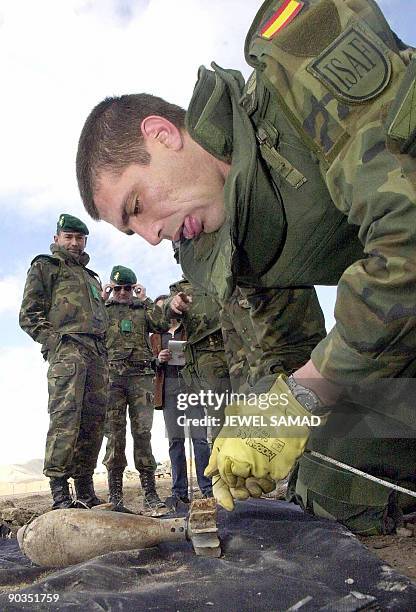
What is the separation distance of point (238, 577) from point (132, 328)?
17.4ft

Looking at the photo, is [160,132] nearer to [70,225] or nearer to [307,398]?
[307,398]

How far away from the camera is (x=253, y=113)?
193 cm

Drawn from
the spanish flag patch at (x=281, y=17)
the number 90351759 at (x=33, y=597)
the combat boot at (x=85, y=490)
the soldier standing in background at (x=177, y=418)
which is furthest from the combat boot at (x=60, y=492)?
the spanish flag patch at (x=281, y=17)

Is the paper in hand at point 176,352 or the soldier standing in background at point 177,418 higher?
the paper in hand at point 176,352

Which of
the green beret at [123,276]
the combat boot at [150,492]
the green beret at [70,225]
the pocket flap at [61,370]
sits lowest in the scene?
the combat boot at [150,492]

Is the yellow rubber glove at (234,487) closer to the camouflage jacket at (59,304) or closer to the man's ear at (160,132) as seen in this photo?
the man's ear at (160,132)

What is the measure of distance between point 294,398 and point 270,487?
0.34 m

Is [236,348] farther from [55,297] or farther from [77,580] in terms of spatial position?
[77,580]

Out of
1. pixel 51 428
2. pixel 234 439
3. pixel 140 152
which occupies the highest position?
pixel 140 152

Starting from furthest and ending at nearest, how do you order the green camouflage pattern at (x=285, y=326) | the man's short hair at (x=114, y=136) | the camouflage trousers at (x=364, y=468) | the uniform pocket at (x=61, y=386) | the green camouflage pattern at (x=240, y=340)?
the uniform pocket at (x=61, y=386) < the green camouflage pattern at (x=240, y=340) < the green camouflage pattern at (x=285, y=326) < the camouflage trousers at (x=364, y=468) < the man's short hair at (x=114, y=136)

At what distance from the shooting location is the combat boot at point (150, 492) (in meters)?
5.96

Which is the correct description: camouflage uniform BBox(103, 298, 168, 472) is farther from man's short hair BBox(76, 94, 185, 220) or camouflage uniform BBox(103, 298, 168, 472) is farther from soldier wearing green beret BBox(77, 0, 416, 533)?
man's short hair BBox(76, 94, 185, 220)

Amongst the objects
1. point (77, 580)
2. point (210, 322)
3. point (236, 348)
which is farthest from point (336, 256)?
point (210, 322)

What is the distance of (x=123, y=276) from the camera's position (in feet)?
23.2
